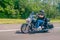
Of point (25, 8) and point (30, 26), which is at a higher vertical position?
point (30, 26)

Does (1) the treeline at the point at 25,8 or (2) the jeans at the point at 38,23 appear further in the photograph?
(1) the treeline at the point at 25,8

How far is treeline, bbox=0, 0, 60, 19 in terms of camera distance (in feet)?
105

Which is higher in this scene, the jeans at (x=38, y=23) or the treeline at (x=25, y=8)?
the jeans at (x=38, y=23)

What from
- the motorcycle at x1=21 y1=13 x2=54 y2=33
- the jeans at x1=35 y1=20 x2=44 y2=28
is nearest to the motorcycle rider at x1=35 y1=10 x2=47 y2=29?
the jeans at x1=35 y1=20 x2=44 y2=28

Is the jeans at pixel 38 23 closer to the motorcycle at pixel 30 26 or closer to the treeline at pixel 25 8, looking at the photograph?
the motorcycle at pixel 30 26

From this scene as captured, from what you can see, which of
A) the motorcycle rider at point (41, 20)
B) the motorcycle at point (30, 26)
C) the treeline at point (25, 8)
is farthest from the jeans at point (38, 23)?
the treeline at point (25, 8)

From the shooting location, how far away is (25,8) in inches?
1308

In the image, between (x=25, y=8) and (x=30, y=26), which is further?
(x=25, y=8)

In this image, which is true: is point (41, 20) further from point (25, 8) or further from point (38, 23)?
point (25, 8)

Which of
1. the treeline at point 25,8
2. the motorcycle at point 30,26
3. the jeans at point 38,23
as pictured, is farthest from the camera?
the treeline at point 25,8

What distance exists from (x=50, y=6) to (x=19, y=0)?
540 centimetres

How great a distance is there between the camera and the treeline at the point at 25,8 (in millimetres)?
31906

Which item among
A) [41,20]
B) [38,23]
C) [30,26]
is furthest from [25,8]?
[30,26]

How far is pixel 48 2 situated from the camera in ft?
113
